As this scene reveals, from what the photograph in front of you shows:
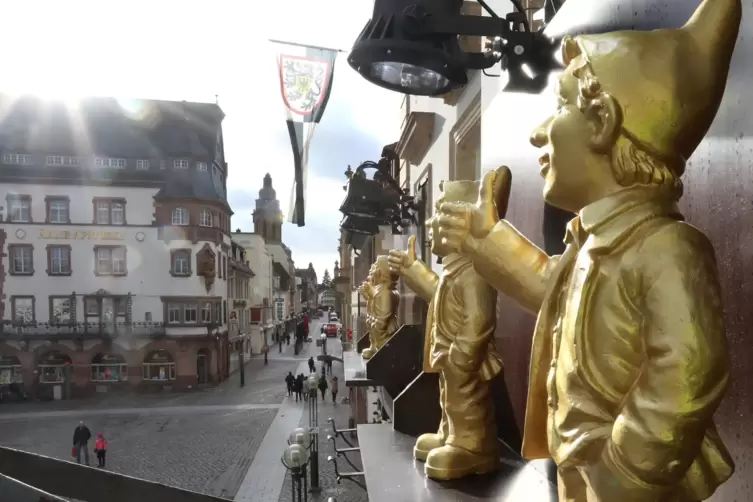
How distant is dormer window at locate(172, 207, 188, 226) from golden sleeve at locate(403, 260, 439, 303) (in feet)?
78.2

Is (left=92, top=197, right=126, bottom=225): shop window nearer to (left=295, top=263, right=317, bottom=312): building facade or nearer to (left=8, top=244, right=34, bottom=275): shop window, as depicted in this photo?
(left=8, top=244, right=34, bottom=275): shop window

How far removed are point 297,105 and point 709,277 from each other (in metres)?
6.59

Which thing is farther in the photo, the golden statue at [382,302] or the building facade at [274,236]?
the building facade at [274,236]

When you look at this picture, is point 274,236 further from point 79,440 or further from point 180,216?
point 79,440

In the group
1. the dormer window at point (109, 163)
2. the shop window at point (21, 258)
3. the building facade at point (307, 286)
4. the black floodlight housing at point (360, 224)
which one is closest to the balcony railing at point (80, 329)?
the shop window at point (21, 258)

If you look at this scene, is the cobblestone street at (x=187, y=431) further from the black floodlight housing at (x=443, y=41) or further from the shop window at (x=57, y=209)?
the black floodlight housing at (x=443, y=41)

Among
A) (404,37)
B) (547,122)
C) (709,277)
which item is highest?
(404,37)

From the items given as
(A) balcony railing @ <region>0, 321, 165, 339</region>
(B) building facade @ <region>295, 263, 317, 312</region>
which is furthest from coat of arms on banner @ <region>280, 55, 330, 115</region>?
(B) building facade @ <region>295, 263, 317, 312</region>

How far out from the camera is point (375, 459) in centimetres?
217

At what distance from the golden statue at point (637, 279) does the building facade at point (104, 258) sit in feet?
82.5

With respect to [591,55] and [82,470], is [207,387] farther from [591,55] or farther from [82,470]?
[591,55]

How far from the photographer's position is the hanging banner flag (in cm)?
684

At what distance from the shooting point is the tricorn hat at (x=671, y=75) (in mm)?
944

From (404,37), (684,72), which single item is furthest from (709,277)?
(404,37)
